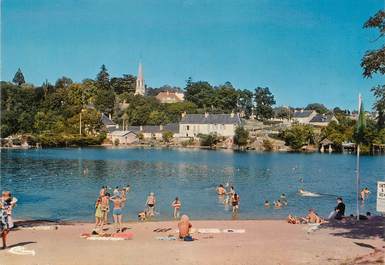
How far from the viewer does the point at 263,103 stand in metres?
194

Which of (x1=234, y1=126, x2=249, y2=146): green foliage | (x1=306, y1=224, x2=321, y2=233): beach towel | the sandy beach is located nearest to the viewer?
the sandy beach

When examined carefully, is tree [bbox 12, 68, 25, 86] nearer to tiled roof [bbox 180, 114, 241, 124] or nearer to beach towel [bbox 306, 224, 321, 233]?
tiled roof [bbox 180, 114, 241, 124]

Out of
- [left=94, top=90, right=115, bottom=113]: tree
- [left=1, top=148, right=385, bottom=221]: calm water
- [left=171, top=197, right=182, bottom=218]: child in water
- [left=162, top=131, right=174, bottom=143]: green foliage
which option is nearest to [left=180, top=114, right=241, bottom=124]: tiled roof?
[left=162, top=131, right=174, bottom=143]: green foliage

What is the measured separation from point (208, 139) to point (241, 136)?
10228 millimetres

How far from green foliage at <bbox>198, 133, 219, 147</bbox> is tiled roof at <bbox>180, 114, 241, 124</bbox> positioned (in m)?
4.91

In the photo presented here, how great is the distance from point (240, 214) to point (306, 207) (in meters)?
6.57

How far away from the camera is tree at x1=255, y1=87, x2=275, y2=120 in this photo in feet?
625

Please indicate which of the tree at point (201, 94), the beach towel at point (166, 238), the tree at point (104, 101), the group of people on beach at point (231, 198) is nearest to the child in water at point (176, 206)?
the group of people on beach at point (231, 198)

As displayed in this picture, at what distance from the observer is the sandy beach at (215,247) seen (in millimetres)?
16844

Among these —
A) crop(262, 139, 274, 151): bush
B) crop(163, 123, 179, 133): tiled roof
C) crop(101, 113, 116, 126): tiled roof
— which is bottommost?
crop(262, 139, 274, 151): bush

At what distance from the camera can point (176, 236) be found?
2262 cm

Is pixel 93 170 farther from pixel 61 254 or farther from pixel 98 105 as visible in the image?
pixel 98 105

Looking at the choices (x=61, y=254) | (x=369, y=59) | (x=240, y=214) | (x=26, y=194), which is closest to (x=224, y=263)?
(x=61, y=254)

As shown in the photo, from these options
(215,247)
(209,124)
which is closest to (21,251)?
(215,247)
